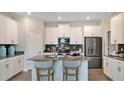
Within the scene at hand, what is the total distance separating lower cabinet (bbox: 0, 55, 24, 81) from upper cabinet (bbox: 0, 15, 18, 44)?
73 cm

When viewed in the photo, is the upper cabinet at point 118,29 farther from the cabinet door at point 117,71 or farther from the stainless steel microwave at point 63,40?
the stainless steel microwave at point 63,40

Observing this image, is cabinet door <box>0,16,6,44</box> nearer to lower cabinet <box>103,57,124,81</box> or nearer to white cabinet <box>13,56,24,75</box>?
white cabinet <box>13,56,24,75</box>

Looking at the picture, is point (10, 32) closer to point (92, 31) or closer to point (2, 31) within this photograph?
point (2, 31)

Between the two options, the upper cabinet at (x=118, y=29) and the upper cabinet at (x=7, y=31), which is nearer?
the upper cabinet at (x=118, y=29)

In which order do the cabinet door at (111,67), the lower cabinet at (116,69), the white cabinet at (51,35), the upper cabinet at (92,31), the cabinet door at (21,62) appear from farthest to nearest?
the white cabinet at (51,35) < the upper cabinet at (92,31) < the cabinet door at (21,62) < the cabinet door at (111,67) < the lower cabinet at (116,69)

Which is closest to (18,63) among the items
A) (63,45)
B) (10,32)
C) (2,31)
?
(10,32)

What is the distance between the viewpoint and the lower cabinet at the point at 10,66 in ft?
18.5

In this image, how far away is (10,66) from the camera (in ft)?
21.0

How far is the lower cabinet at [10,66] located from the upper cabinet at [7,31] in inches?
28.8

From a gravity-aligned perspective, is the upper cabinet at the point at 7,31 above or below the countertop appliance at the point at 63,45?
above

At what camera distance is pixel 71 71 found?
4.69 meters

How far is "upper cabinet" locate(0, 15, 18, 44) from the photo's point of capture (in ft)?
20.8

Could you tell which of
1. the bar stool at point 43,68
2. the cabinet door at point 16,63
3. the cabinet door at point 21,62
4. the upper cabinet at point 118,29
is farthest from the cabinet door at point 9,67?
the upper cabinet at point 118,29
